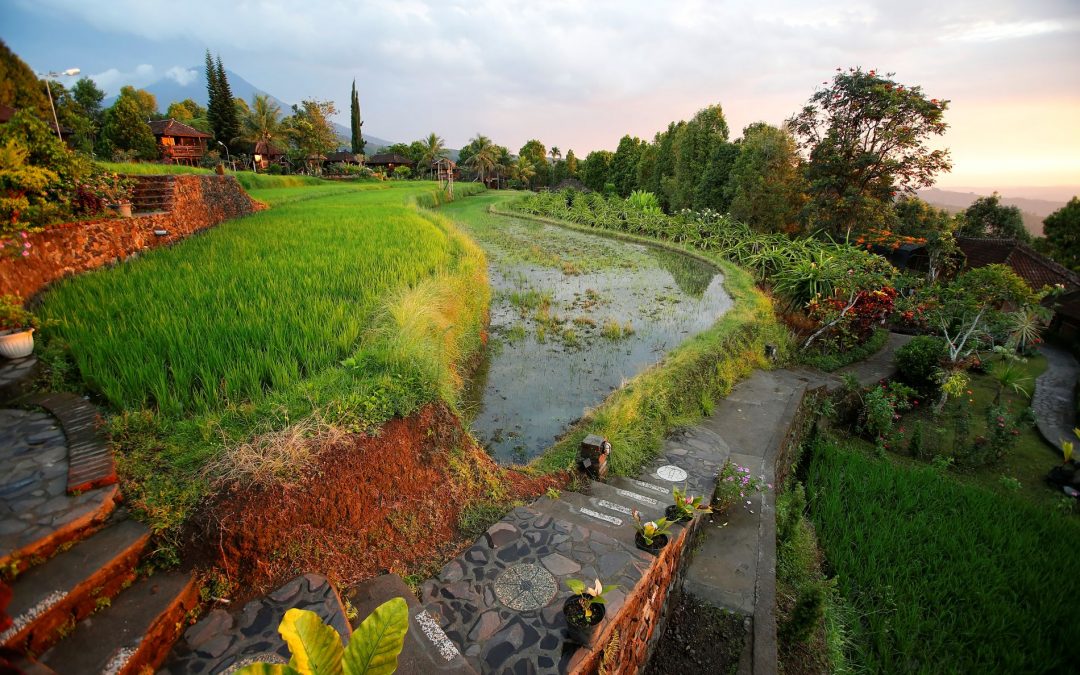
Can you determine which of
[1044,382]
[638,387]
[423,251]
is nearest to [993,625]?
[638,387]

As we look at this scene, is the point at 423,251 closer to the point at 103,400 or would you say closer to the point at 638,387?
the point at 638,387

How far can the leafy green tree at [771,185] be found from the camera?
17.2 metres

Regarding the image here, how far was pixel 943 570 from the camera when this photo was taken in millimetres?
4859

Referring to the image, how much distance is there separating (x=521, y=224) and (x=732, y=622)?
2178 centimetres

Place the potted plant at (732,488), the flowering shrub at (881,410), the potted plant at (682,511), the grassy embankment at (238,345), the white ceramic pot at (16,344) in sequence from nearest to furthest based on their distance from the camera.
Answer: the grassy embankment at (238,345) → the potted plant at (682,511) → the white ceramic pot at (16,344) → the potted plant at (732,488) → the flowering shrub at (881,410)

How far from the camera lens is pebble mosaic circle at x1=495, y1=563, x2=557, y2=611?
2916 mm

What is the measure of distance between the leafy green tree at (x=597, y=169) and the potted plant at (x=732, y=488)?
4145 centimetres

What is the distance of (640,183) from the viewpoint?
1380 inches

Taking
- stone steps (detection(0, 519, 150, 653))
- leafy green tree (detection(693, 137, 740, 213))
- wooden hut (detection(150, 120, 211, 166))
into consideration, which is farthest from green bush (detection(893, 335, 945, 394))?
wooden hut (detection(150, 120, 211, 166))

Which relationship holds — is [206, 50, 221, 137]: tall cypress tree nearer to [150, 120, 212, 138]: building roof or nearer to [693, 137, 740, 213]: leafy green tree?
[150, 120, 212, 138]: building roof

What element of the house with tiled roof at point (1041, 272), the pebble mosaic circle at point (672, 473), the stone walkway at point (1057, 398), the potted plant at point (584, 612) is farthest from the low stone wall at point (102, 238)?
the house with tiled roof at point (1041, 272)

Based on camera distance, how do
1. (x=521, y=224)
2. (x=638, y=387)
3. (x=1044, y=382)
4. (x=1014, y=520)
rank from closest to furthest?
(x=1014, y=520), (x=638, y=387), (x=1044, y=382), (x=521, y=224)

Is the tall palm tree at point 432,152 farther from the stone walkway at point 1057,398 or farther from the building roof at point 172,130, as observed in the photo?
the stone walkway at point 1057,398

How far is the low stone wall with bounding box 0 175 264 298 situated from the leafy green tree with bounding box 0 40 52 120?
24.3 metres
